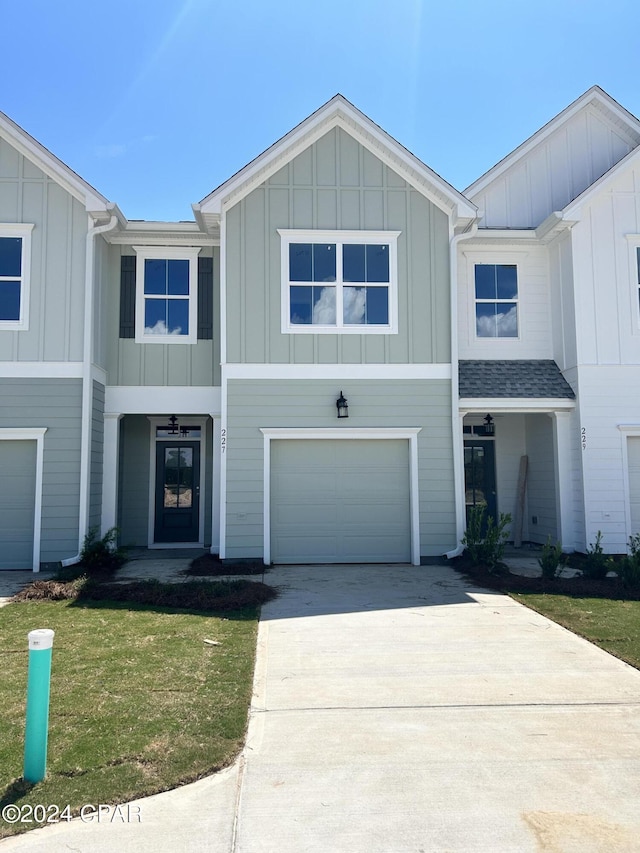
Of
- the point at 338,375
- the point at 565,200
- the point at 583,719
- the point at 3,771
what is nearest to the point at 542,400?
the point at 338,375

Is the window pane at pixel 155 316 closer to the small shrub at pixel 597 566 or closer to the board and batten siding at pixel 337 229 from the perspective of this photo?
the board and batten siding at pixel 337 229

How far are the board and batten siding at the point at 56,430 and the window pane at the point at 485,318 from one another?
7.73 metres

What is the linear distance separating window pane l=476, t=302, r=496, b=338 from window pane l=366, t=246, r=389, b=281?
2535 millimetres

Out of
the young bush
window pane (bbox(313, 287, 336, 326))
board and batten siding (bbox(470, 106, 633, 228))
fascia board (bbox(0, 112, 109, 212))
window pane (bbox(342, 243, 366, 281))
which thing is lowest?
the young bush

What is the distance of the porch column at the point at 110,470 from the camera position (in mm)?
11391

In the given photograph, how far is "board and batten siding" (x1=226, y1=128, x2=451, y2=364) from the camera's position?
1082cm

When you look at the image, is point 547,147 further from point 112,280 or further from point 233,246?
point 112,280

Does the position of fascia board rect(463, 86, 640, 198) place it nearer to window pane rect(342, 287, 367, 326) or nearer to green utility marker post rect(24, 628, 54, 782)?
window pane rect(342, 287, 367, 326)

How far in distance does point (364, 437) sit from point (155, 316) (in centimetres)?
466

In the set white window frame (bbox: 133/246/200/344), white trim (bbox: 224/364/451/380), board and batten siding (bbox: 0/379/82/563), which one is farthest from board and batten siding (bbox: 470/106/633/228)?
board and batten siding (bbox: 0/379/82/563)

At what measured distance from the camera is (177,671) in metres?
5.20

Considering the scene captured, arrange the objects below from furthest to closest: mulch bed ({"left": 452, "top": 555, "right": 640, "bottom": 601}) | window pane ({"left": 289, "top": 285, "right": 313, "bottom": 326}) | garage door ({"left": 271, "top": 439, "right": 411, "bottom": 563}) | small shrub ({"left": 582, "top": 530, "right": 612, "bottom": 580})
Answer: window pane ({"left": 289, "top": 285, "right": 313, "bottom": 326}) < garage door ({"left": 271, "top": 439, "right": 411, "bottom": 563}) < small shrub ({"left": 582, "top": 530, "right": 612, "bottom": 580}) < mulch bed ({"left": 452, "top": 555, "right": 640, "bottom": 601})

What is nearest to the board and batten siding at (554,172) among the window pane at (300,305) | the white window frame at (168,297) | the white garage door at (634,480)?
the window pane at (300,305)

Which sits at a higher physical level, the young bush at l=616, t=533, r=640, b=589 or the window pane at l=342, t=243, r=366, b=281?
the window pane at l=342, t=243, r=366, b=281
